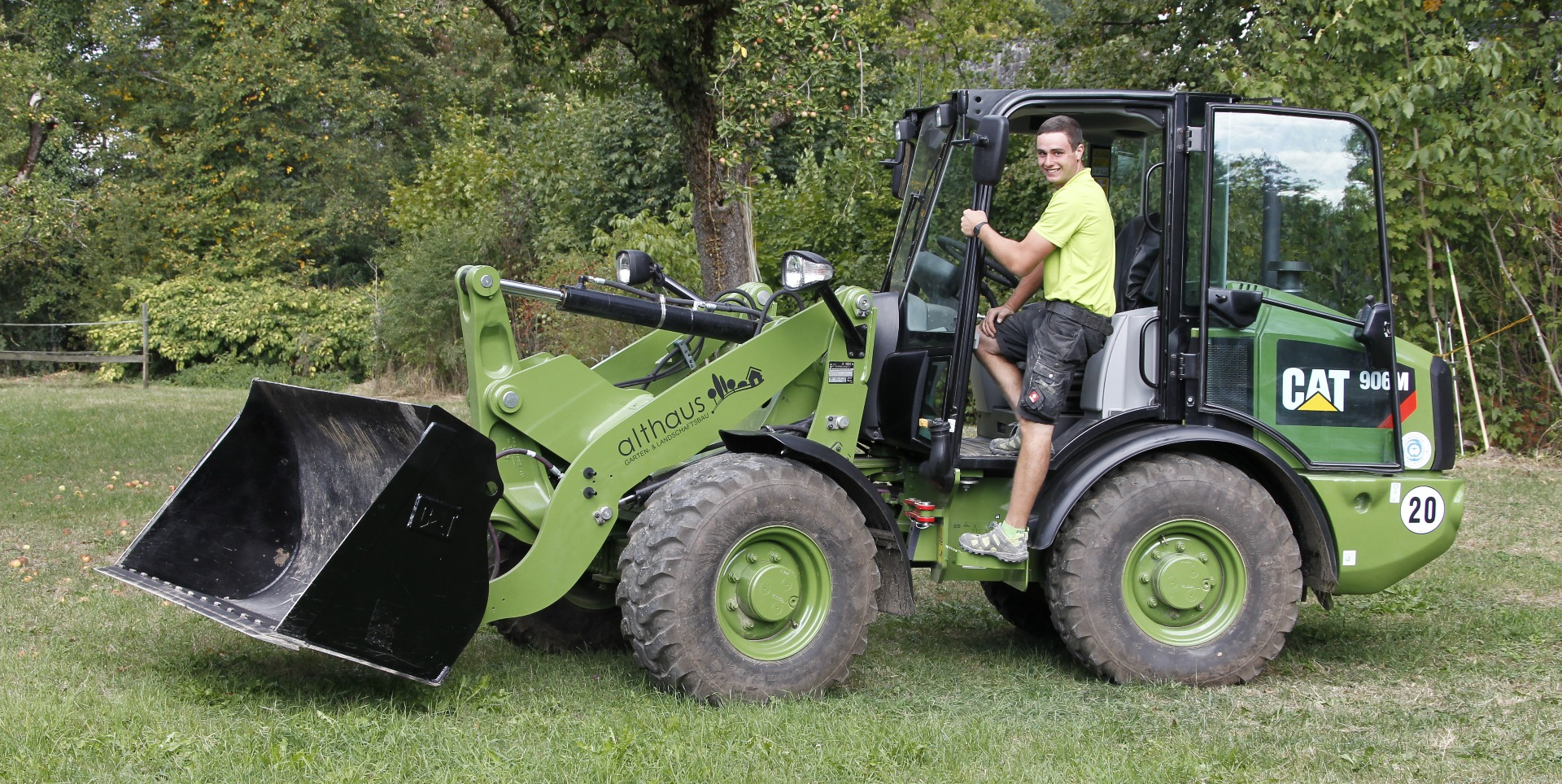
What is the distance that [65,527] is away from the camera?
8.53 m

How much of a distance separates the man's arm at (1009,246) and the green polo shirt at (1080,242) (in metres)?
0.04

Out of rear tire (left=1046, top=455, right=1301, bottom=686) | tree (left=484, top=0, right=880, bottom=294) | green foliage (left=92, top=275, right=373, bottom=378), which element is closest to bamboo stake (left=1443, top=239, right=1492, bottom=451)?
tree (left=484, top=0, right=880, bottom=294)

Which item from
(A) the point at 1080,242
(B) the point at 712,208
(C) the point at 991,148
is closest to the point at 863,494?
(A) the point at 1080,242

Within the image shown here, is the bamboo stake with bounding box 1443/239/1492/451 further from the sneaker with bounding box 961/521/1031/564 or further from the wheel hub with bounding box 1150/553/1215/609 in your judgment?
the sneaker with bounding box 961/521/1031/564

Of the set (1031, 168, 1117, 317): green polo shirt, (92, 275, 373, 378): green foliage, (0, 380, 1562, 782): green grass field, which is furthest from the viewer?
(92, 275, 373, 378): green foliage

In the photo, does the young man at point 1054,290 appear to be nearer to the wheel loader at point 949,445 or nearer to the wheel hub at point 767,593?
the wheel loader at point 949,445

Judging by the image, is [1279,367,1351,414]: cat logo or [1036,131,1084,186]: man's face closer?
[1036,131,1084,186]: man's face

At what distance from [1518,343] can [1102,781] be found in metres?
10.1

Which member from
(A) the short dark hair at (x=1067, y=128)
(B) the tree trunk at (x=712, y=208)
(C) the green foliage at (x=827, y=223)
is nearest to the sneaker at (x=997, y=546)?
(A) the short dark hair at (x=1067, y=128)

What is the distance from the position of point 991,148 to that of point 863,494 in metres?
1.44

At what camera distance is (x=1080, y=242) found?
5.14 meters

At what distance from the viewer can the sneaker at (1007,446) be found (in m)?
5.41

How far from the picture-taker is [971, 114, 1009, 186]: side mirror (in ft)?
15.7

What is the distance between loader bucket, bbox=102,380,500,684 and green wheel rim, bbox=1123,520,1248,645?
105 inches
